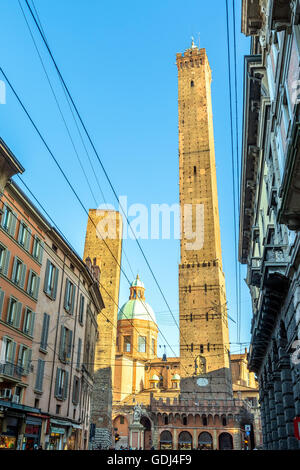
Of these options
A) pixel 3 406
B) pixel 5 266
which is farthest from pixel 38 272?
pixel 3 406

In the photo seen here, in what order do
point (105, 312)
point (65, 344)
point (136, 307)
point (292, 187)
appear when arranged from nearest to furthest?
point (292, 187)
point (65, 344)
point (105, 312)
point (136, 307)

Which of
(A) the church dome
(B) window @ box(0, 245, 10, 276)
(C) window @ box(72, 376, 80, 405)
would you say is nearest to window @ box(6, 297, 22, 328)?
(B) window @ box(0, 245, 10, 276)

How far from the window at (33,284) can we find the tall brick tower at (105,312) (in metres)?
23.1

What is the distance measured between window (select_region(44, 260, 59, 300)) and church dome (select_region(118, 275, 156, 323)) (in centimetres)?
5099

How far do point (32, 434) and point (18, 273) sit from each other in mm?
6700

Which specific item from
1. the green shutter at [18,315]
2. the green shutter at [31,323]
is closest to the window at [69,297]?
the green shutter at [31,323]

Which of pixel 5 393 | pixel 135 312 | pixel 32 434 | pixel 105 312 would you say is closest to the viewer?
pixel 5 393

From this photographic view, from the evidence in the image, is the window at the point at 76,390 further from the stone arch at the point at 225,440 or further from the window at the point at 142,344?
the window at the point at 142,344

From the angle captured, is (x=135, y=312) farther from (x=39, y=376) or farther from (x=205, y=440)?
(x=39, y=376)

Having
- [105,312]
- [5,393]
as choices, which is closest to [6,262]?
[5,393]

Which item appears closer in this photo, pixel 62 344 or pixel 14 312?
pixel 14 312

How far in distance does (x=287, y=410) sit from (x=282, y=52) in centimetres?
1020

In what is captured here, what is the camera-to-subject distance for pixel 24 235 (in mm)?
19656
